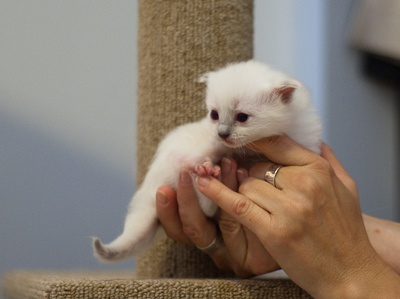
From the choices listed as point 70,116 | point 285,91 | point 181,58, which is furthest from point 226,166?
point 70,116

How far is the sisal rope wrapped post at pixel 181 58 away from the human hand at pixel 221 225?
0.24m

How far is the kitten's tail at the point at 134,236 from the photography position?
1061 mm

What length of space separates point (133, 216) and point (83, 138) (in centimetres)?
119

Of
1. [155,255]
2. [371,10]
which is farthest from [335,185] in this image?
[371,10]

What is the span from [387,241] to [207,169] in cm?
60

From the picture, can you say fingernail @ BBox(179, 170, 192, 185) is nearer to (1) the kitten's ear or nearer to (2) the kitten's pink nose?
(2) the kitten's pink nose

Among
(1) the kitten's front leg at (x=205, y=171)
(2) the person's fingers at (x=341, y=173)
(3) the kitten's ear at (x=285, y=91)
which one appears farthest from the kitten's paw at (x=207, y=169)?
(2) the person's fingers at (x=341, y=173)

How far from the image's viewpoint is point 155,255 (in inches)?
55.1

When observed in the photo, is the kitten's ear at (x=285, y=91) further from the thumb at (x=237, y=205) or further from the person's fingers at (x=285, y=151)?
the thumb at (x=237, y=205)

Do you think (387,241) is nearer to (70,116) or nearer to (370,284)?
(370,284)

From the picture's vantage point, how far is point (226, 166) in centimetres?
109

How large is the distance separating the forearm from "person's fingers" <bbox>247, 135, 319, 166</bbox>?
0.40 metres

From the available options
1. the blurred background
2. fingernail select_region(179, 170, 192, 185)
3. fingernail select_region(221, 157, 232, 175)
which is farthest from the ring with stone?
the blurred background

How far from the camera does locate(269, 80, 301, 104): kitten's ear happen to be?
1.02 meters
